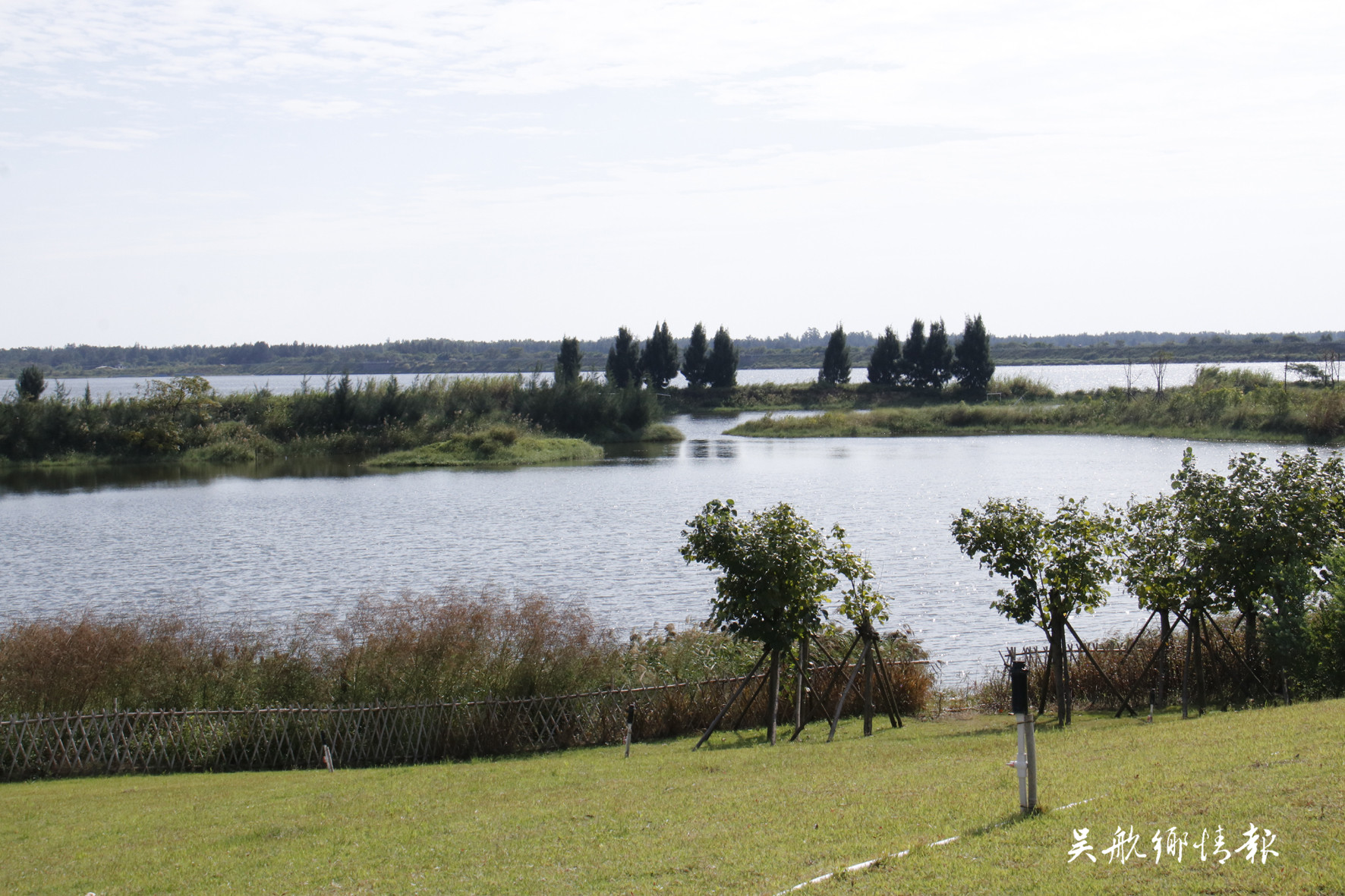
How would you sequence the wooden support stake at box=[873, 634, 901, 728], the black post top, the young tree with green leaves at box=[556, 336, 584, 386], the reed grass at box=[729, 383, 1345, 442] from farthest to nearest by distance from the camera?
the young tree with green leaves at box=[556, 336, 584, 386]
the reed grass at box=[729, 383, 1345, 442]
the wooden support stake at box=[873, 634, 901, 728]
the black post top

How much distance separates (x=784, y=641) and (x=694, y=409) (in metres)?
109

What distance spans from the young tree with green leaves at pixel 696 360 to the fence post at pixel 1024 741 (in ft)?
399

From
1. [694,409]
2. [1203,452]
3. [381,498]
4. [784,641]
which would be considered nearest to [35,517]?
[381,498]

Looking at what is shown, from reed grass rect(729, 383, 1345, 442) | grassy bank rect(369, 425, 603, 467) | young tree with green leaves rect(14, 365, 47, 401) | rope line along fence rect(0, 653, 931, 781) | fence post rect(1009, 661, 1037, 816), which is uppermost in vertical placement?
young tree with green leaves rect(14, 365, 47, 401)

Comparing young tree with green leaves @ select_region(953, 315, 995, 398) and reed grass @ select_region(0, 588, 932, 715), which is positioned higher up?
young tree with green leaves @ select_region(953, 315, 995, 398)

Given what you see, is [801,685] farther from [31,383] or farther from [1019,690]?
[31,383]

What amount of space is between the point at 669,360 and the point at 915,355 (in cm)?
2806

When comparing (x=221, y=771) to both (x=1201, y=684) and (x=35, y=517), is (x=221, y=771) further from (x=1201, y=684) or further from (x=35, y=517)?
(x=35, y=517)

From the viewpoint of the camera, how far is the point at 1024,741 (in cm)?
846

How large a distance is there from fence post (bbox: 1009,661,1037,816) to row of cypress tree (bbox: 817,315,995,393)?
4390 inches

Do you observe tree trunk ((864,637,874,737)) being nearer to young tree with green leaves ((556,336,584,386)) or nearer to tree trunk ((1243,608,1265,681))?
tree trunk ((1243,608,1265,681))

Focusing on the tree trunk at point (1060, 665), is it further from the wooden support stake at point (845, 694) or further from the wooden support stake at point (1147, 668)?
the wooden support stake at point (845, 694)

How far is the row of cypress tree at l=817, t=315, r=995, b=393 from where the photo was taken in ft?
381

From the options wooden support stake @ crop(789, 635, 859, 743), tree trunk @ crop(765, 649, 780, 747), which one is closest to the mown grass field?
tree trunk @ crop(765, 649, 780, 747)
